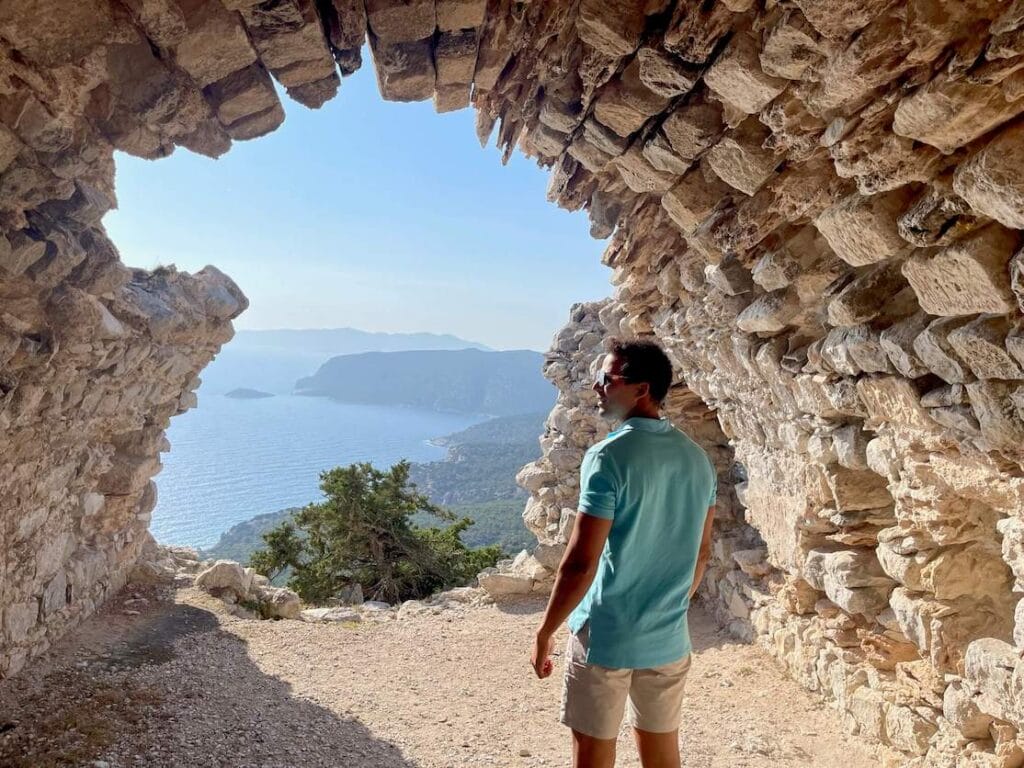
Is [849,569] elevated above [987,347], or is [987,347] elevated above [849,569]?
[987,347]

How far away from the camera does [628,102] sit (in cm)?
301

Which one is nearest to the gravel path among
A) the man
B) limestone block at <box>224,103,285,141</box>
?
the man

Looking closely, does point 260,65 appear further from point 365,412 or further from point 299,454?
point 365,412

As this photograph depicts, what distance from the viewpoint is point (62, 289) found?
13.7 ft

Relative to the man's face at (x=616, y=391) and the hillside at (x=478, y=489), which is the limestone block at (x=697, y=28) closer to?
the man's face at (x=616, y=391)

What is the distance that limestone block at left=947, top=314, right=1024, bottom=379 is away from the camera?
212 cm

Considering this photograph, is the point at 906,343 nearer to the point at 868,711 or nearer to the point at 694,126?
the point at 694,126

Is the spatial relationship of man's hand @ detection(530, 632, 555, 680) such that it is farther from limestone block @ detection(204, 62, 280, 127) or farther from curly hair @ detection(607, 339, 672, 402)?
limestone block @ detection(204, 62, 280, 127)

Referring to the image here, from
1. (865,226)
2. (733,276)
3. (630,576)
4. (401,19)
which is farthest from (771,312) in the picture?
(401,19)

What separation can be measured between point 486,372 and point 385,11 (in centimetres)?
11627

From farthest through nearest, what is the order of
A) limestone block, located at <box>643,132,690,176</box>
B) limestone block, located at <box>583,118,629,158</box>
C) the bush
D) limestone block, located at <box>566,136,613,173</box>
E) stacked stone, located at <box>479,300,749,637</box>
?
1. the bush
2. stacked stone, located at <box>479,300,749,637</box>
3. limestone block, located at <box>566,136,613,173</box>
4. limestone block, located at <box>583,118,629,158</box>
5. limestone block, located at <box>643,132,690,176</box>

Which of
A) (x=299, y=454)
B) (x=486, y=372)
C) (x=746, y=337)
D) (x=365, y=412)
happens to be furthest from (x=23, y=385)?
(x=486, y=372)

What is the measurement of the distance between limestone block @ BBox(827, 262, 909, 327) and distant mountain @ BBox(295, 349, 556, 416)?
3876 inches

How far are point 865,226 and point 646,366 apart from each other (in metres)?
1.20
